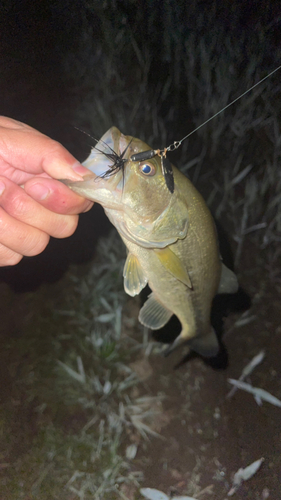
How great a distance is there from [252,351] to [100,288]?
65.7 inches

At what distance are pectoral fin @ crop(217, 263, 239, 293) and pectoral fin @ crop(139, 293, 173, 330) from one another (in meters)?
0.32

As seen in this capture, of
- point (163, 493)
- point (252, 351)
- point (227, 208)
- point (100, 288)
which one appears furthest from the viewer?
point (227, 208)

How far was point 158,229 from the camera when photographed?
1.15 metres

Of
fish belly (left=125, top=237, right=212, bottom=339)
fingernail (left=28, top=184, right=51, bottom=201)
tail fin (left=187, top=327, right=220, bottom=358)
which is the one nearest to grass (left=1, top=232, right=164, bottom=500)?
tail fin (left=187, top=327, right=220, bottom=358)

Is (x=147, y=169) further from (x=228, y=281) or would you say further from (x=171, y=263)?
(x=228, y=281)

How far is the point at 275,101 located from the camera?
3.21 meters

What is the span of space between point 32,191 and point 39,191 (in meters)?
0.04

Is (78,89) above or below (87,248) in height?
above

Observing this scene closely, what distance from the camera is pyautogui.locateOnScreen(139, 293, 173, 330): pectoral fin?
1405 mm

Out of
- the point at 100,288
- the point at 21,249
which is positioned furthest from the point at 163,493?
the point at 21,249

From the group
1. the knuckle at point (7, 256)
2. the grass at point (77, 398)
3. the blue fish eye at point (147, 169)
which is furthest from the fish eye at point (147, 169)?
the grass at point (77, 398)

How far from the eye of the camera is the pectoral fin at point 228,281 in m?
1.43

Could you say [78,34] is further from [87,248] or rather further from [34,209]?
[34,209]

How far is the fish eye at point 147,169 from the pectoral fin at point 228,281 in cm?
63
